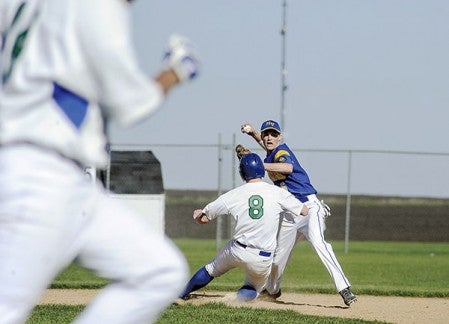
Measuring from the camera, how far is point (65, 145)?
4.41m

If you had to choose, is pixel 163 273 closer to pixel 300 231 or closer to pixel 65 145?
pixel 65 145

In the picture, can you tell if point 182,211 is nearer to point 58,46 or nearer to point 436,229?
point 436,229

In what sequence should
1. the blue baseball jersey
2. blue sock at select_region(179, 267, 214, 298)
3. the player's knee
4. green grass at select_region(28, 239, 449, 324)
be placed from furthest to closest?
the blue baseball jersey → blue sock at select_region(179, 267, 214, 298) → green grass at select_region(28, 239, 449, 324) → the player's knee

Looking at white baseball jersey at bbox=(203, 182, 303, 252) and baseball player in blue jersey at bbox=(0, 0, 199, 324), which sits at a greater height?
baseball player in blue jersey at bbox=(0, 0, 199, 324)

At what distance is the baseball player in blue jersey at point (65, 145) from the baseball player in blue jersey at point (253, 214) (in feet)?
21.9

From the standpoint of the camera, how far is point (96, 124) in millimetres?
4504

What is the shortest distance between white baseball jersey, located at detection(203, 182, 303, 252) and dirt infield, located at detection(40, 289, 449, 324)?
71 centimetres

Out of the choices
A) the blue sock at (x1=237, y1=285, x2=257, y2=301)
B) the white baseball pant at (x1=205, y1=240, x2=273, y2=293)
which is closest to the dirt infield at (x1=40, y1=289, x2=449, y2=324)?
the blue sock at (x1=237, y1=285, x2=257, y2=301)

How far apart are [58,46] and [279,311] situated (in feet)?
22.6

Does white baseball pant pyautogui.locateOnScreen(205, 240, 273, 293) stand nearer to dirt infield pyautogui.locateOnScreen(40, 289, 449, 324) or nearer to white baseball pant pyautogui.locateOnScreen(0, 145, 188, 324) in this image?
dirt infield pyautogui.locateOnScreen(40, 289, 449, 324)

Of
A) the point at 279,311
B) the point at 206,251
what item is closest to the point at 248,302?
the point at 279,311

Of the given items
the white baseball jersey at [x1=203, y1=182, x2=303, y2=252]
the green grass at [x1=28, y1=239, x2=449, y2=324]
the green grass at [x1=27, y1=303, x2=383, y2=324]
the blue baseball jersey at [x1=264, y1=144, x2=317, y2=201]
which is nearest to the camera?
the green grass at [x1=27, y1=303, x2=383, y2=324]

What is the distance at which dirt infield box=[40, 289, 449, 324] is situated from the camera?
1138 cm

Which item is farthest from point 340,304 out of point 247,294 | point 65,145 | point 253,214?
point 65,145
